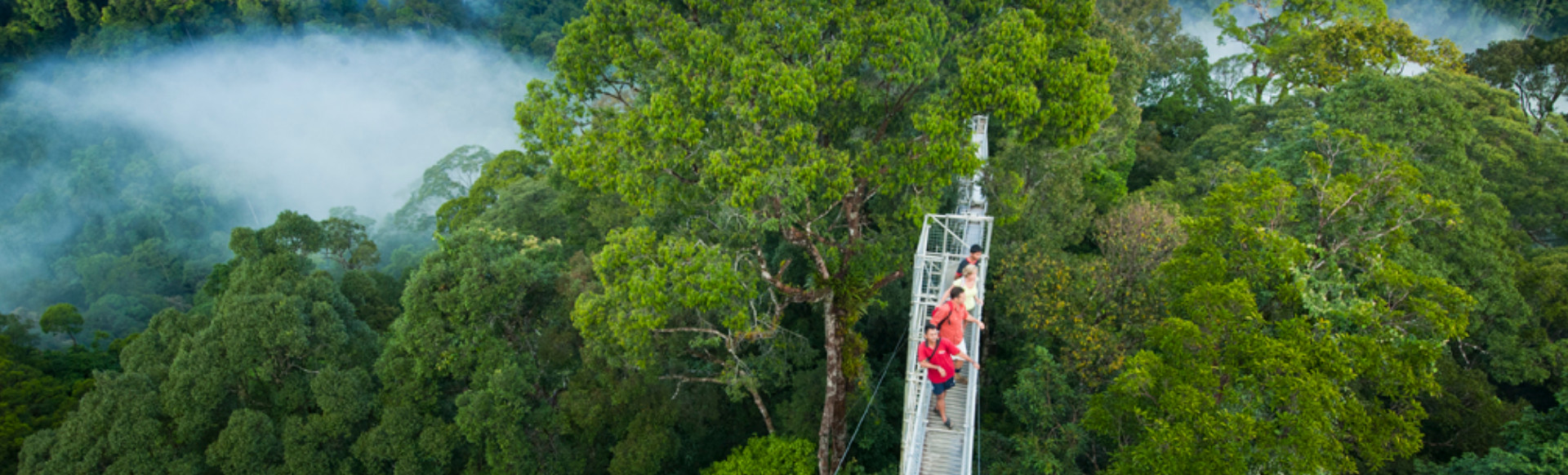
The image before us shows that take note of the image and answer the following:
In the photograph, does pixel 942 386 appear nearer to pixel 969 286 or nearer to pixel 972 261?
pixel 969 286

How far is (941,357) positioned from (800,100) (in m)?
3.68

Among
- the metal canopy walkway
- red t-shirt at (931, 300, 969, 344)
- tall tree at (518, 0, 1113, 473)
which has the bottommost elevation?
the metal canopy walkway

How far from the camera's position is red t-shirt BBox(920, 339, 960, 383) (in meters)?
8.68

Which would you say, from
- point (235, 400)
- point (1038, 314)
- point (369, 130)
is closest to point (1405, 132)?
point (1038, 314)

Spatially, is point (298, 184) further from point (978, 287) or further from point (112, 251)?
point (978, 287)

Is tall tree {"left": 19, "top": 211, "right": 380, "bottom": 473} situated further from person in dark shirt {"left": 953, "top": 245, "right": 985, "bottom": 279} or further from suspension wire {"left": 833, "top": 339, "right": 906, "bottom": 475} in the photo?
person in dark shirt {"left": 953, "top": 245, "right": 985, "bottom": 279}

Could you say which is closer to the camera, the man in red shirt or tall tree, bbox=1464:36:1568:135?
the man in red shirt

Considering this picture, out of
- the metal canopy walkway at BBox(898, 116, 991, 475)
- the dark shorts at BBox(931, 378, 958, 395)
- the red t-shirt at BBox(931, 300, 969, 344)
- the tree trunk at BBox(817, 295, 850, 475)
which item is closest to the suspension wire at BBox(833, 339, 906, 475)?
the tree trunk at BBox(817, 295, 850, 475)

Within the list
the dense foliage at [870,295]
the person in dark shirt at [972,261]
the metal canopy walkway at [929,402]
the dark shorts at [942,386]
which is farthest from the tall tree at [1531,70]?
the dark shorts at [942,386]

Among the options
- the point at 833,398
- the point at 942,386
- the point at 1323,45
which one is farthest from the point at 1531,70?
the point at 942,386

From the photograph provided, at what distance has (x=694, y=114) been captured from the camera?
10.2 metres

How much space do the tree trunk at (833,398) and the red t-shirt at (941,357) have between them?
326cm

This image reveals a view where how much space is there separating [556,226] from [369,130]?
73.4 metres

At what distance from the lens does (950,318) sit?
8.79 metres
